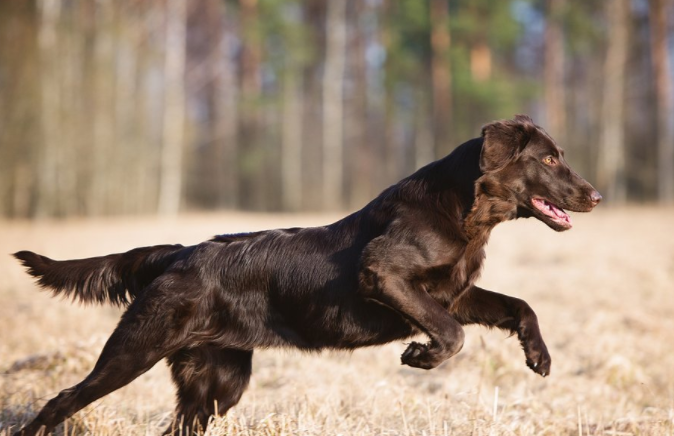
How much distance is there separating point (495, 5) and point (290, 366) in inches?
982

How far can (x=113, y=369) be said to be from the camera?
3.33 m

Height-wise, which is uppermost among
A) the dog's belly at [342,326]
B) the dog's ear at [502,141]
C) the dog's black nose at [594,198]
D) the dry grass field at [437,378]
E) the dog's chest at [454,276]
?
the dog's ear at [502,141]

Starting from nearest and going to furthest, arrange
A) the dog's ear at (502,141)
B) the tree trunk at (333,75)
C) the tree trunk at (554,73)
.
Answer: the dog's ear at (502,141)
the tree trunk at (554,73)
the tree trunk at (333,75)

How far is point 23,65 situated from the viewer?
1980 cm

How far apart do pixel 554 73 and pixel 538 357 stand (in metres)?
27.9

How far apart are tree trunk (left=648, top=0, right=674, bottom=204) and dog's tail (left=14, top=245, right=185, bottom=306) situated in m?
25.7

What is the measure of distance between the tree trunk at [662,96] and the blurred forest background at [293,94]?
0.06 m

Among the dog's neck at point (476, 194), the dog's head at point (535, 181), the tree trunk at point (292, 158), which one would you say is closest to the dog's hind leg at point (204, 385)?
the dog's neck at point (476, 194)

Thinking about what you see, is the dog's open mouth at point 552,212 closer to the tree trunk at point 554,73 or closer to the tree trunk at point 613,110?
the tree trunk at point 613,110

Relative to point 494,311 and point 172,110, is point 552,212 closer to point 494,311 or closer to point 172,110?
point 494,311

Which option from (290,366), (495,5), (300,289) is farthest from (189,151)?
(300,289)

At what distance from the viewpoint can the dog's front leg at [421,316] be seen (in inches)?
131

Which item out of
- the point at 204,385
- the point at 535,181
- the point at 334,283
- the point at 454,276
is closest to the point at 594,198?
the point at 535,181

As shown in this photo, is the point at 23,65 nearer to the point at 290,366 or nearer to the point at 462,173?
the point at 290,366
